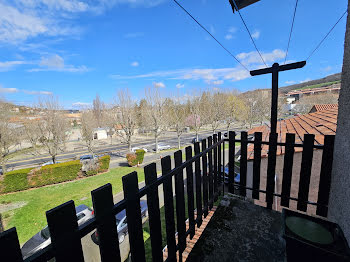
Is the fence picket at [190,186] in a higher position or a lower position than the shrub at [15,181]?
higher

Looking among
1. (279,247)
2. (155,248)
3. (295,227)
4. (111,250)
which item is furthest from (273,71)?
(111,250)

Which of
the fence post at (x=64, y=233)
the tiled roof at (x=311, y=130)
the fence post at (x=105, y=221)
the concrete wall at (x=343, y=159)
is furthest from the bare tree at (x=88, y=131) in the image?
the concrete wall at (x=343, y=159)

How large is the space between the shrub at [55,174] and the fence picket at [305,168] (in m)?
14.4

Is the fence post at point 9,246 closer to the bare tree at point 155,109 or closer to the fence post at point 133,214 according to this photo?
the fence post at point 133,214

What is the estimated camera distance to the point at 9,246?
0.63 meters

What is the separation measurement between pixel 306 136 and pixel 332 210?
2.94 feet

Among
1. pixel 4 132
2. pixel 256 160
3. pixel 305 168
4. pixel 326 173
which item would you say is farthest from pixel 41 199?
pixel 326 173

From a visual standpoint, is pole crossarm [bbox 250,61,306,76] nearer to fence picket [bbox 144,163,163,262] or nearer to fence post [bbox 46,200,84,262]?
fence picket [bbox 144,163,163,262]

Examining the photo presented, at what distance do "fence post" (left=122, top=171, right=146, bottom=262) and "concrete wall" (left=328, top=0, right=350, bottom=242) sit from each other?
1.77m

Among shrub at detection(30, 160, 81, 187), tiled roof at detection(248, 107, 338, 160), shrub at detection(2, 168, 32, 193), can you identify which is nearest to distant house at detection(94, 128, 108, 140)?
shrub at detection(30, 160, 81, 187)

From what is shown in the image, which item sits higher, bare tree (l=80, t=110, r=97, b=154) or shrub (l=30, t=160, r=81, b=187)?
bare tree (l=80, t=110, r=97, b=154)

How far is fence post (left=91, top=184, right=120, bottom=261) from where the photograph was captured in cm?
95

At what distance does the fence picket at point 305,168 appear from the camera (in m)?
2.04

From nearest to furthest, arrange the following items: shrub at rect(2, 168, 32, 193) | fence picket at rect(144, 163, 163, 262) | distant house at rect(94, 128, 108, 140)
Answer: fence picket at rect(144, 163, 163, 262) → shrub at rect(2, 168, 32, 193) → distant house at rect(94, 128, 108, 140)
